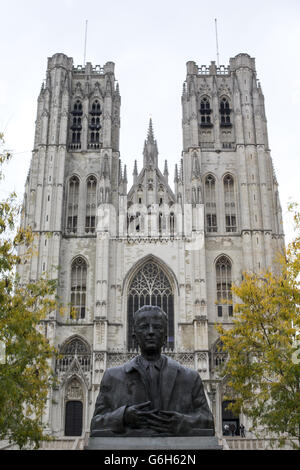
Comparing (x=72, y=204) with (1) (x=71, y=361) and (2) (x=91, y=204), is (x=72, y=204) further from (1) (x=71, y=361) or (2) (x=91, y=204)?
(1) (x=71, y=361)

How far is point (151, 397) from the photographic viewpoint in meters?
4.93

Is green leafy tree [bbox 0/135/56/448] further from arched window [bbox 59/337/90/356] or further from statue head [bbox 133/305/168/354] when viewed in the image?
arched window [bbox 59/337/90/356]

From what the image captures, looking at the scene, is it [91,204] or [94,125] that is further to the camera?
[94,125]

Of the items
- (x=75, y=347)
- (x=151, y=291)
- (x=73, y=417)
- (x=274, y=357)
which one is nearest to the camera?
(x=274, y=357)

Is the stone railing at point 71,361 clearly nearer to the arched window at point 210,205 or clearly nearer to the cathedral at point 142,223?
the cathedral at point 142,223

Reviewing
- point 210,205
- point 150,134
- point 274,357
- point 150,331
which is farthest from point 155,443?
point 150,134

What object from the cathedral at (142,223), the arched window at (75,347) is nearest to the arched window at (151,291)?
the cathedral at (142,223)

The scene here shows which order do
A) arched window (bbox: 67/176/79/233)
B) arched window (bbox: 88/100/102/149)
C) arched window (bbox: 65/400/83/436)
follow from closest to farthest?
arched window (bbox: 65/400/83/436), arched window (bbox: 67/176/79/233), arched window (bbox: 88/100/102/149)

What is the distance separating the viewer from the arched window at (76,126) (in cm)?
3591

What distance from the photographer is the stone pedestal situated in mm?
4359

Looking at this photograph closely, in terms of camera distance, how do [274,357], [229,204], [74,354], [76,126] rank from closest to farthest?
[274,357]
[74,354]
[229,204]
[76,126]

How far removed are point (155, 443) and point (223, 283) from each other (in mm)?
27998

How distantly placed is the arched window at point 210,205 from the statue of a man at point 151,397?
28.4 m

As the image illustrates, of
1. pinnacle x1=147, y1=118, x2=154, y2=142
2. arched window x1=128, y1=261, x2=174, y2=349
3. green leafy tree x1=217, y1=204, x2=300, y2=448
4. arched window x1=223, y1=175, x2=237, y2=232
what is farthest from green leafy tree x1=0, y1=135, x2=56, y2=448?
pinnacle x1=147, y1=118, x2=154, y2=142
